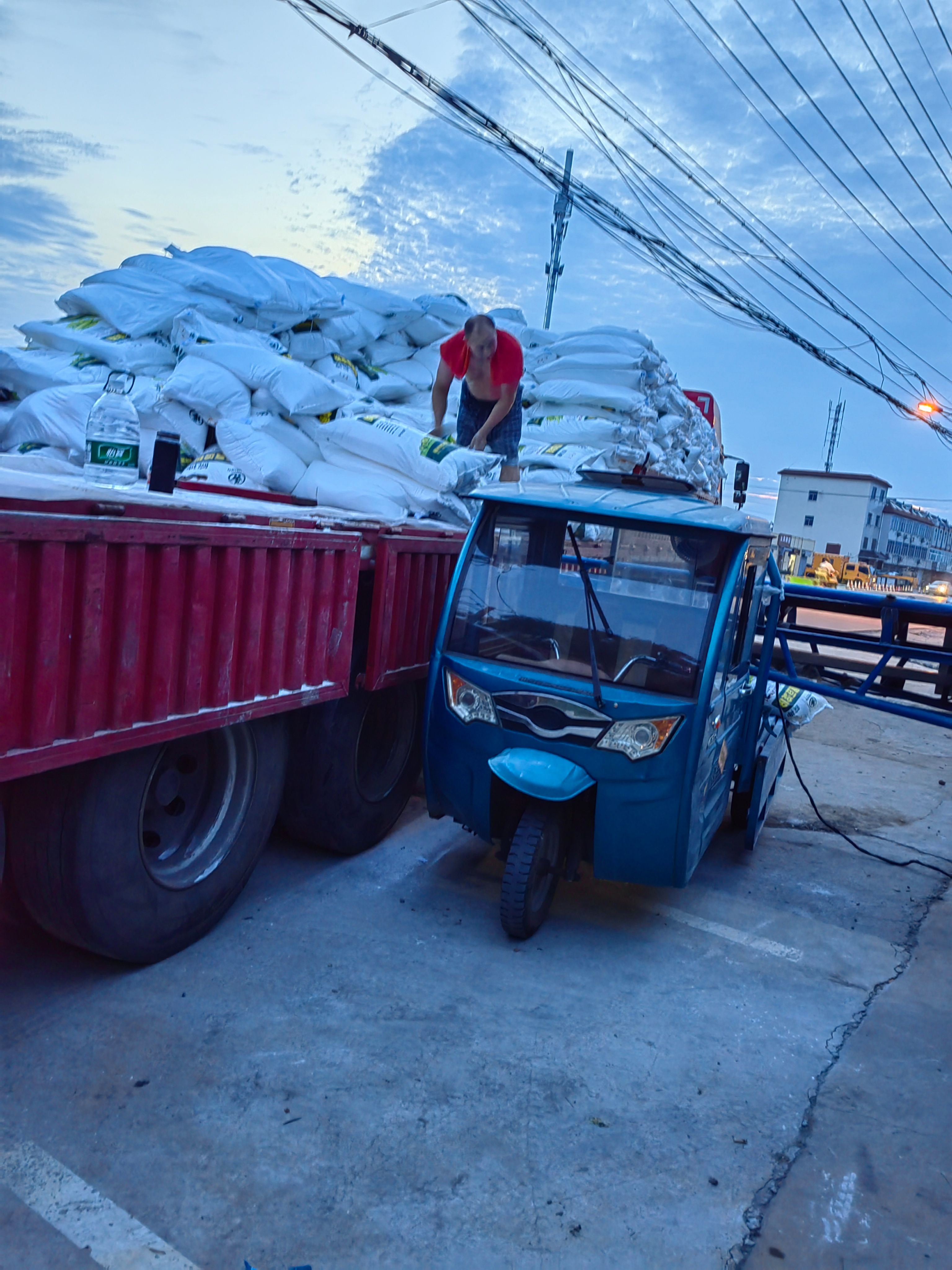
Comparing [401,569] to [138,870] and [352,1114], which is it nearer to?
[138,870]

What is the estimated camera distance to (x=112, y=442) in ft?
12.8

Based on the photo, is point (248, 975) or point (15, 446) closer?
point (248, 975)

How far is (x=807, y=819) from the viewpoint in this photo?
21.9 feet

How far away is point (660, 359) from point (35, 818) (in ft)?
27.4

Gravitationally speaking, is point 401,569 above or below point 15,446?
below

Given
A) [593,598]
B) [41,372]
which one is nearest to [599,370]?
[41,372]

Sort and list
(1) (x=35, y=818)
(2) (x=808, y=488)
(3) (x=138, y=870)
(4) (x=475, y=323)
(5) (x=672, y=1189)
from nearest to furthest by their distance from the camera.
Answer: (5) (x=672, y=1189), (1) (x=35, y=818), (3) (x=138, y=870), (4) (x=475, y=323), (2) (x=808, y=488)

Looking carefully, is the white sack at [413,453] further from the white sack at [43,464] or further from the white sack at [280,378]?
the white sack at [43,464]

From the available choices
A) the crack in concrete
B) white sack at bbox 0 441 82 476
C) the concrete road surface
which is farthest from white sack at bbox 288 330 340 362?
the crack in concrete

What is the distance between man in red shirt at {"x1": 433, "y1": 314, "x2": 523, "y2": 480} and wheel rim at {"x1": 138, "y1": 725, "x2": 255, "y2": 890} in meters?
3.22

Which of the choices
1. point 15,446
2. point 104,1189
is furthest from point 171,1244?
point 15,446

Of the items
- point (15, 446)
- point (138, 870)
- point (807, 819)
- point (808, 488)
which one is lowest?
point (807, 819)

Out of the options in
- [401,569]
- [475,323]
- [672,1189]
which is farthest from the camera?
[475,323]

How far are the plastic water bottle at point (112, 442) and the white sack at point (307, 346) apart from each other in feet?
11.6
